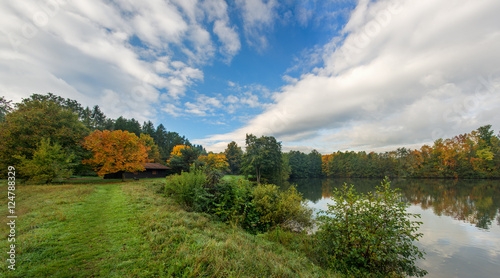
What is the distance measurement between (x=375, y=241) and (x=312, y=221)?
5.48 meters

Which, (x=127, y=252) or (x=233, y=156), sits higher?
(x=233, y=156)

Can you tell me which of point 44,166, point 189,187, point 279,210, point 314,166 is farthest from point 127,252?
point 314,166

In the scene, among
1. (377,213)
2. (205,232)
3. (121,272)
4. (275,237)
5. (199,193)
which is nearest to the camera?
(121,272)

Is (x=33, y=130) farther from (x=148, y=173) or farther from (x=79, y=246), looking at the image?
(x=79, y=246)

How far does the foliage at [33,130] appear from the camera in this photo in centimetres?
1733

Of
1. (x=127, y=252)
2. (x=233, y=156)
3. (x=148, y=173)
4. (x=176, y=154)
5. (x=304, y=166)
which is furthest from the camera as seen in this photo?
(x=304, y=166)

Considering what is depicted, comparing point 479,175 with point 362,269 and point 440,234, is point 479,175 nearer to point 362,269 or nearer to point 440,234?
point 440,234

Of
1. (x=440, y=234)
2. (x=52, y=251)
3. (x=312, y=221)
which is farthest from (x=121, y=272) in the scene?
(x=440, y=234)

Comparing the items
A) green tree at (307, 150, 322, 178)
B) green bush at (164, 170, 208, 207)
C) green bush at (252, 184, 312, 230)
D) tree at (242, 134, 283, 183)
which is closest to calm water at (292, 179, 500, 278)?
green bush at (252, 184, 312, 230)

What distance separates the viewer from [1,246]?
4062mm

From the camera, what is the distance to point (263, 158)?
3909 cm

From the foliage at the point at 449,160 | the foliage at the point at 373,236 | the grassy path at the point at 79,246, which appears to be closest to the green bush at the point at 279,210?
the foliage at the point at 373,236

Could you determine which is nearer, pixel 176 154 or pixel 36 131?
pixel 36 131

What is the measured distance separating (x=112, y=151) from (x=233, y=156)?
40.3 metres
